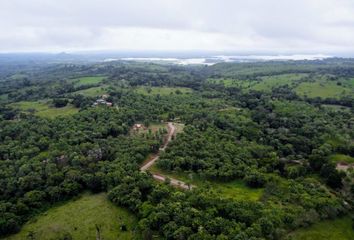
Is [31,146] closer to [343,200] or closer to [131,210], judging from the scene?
[131,210]

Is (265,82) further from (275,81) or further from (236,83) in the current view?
(236,83)

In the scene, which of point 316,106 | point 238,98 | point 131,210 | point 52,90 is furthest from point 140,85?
point 131,210

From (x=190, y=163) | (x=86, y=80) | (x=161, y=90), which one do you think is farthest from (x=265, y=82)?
(x=190, y=163)

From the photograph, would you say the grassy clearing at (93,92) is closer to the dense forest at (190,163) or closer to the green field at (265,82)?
the dense forest at (190,163)

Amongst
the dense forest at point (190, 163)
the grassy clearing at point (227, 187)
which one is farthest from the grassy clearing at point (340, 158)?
the grassy clearing at point (227, 187)

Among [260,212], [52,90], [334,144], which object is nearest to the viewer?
[260,212]

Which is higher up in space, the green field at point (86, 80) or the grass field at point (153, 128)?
the grass field at point (153, 128)
